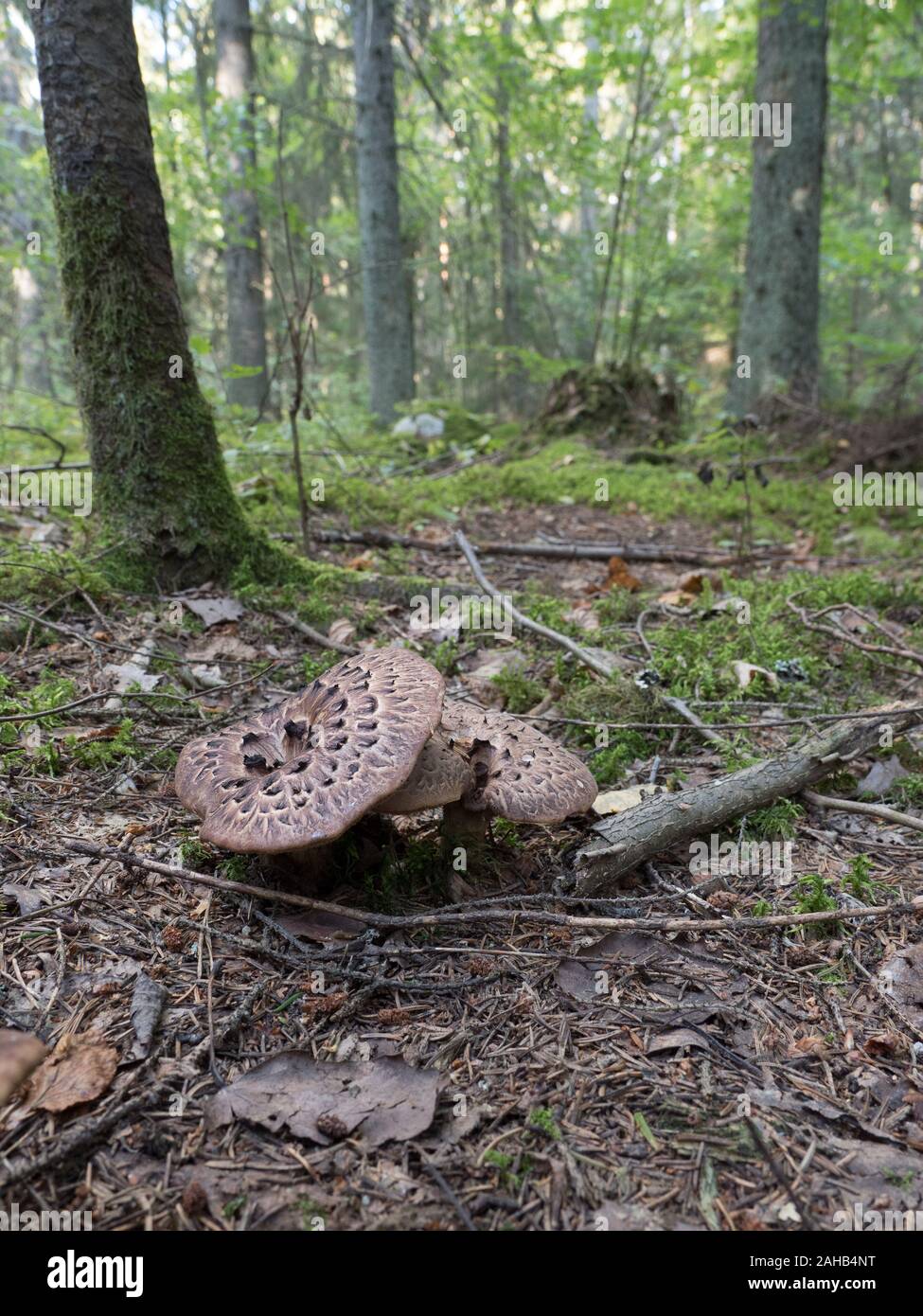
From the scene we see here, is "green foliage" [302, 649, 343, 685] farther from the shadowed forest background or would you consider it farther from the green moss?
the green moss

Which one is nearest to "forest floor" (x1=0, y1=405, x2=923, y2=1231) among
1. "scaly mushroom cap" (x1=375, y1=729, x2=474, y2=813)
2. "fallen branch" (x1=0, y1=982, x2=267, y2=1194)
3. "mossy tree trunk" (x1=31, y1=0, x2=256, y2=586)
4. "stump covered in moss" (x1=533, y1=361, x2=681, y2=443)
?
"fallen branch" (x1=0, y1=982, x2=267, y2=1194)

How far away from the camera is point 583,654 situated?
4.59m

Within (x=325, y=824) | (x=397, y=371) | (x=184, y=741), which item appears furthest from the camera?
(x=397, y=371)

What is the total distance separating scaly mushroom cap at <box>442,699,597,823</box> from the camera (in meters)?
2.78

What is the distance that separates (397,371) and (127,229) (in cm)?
1002

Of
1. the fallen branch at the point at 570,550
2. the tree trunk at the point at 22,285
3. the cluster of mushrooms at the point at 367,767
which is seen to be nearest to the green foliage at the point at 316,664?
the cluster of mushrooms at the point at 367,767

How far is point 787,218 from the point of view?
10.4 m

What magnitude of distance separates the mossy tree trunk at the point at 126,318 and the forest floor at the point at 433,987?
0.55 m

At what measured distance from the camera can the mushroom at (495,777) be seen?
2707 mm

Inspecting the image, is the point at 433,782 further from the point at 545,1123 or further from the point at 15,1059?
the point at 15,1059

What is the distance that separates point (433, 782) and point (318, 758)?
399 mm
